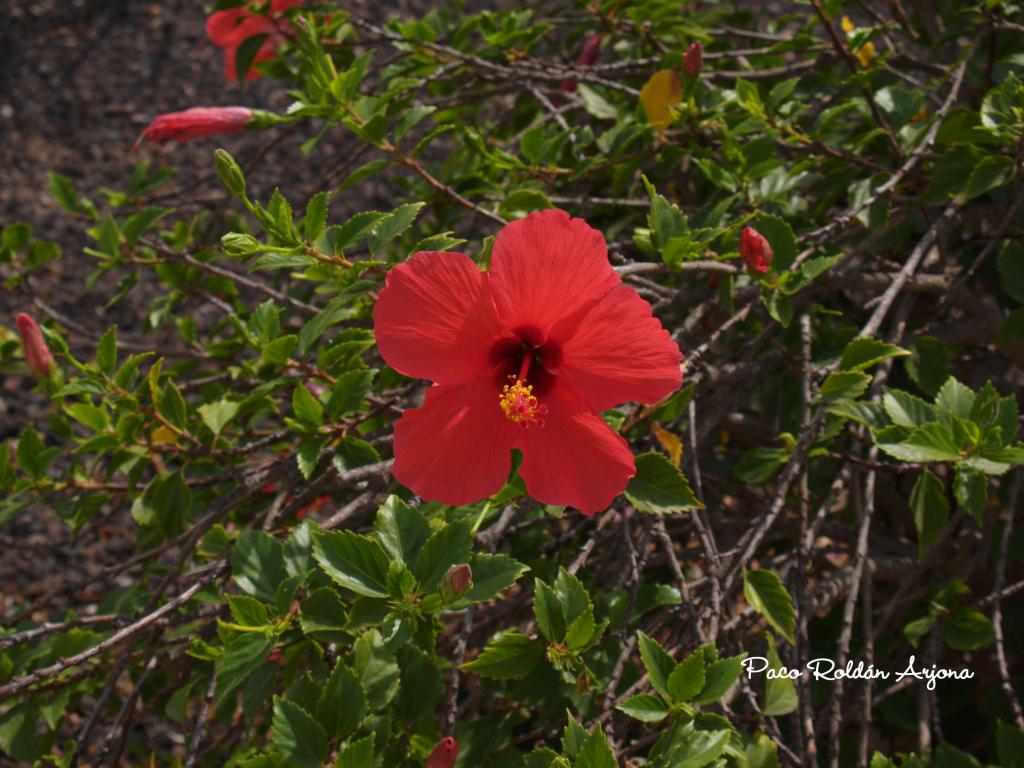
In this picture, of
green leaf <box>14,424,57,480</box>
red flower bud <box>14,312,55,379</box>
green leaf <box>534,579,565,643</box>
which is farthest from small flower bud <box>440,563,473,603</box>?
red flower bud <box>14,312,55,379</box>

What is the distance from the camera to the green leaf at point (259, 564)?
1119 millimetres

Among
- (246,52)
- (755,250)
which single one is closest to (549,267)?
(755,250)

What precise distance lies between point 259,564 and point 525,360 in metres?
0.40

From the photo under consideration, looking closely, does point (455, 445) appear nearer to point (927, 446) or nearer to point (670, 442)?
point (670, 442)

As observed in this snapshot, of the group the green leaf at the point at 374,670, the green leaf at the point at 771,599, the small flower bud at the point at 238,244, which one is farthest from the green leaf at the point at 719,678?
the small flower bud at the point at 238,244

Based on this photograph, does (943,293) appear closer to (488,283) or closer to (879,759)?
(879,759)

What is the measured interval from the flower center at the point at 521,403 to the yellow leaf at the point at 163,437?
61cm

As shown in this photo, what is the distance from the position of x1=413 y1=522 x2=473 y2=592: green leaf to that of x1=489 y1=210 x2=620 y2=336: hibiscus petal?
240 mm

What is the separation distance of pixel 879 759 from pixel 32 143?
368cm

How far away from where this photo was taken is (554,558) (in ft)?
4.64

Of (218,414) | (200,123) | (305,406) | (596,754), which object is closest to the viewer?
(596,754)

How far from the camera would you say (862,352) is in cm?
121

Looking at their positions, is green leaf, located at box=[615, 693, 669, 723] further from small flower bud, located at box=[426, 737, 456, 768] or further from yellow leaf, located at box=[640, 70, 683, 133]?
yellow leaf, located at box=[640, 70, 683, 133]

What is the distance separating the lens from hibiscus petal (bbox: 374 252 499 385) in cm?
99
